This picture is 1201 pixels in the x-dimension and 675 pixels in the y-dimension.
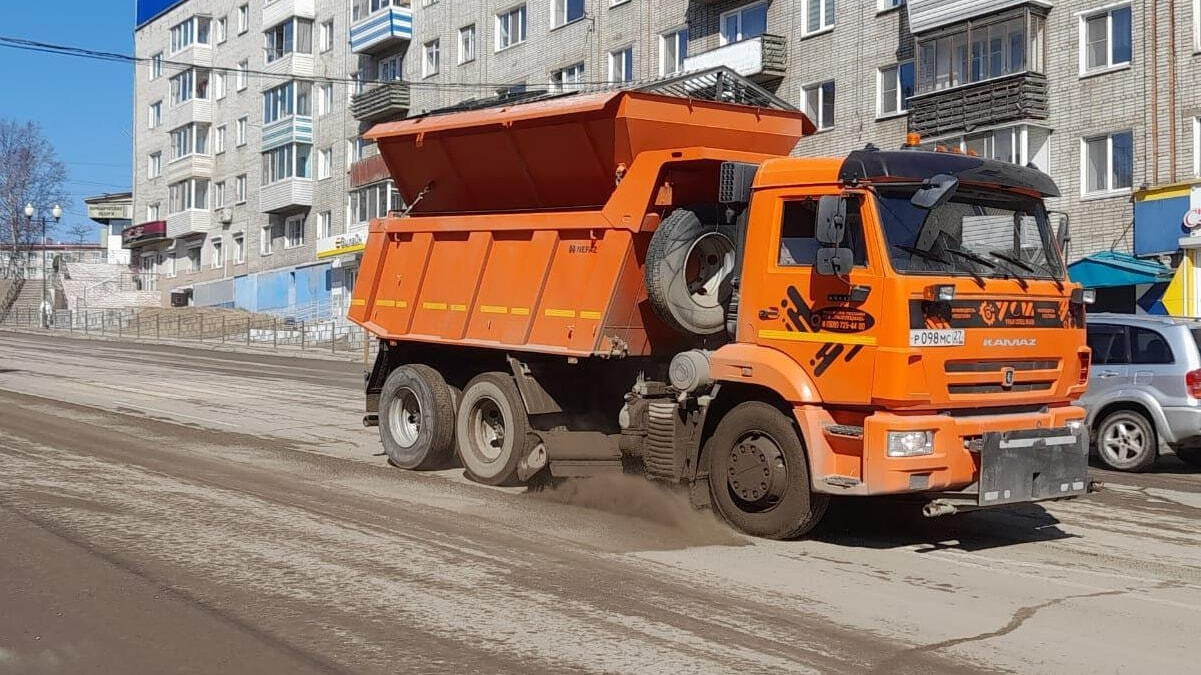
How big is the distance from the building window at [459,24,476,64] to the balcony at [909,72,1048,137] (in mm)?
21999

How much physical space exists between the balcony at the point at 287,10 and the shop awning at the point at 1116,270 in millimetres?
41775

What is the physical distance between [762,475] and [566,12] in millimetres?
36066

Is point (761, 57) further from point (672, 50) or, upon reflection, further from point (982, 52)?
point (982, 52)

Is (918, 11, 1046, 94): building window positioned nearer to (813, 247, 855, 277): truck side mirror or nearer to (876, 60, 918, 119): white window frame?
(876, 60, 918, 119): white window frame

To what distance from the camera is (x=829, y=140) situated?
32.7 meters

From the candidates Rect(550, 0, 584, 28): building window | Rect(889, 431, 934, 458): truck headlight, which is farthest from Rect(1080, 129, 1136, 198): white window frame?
Rect(889, 431, 934, 458): truck headlight

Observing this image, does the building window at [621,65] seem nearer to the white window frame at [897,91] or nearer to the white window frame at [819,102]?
the white window frame at [819,102]

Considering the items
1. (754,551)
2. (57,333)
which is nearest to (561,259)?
(754,551)

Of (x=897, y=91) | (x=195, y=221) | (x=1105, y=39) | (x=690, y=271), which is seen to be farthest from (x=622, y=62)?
(x=195, y=221)

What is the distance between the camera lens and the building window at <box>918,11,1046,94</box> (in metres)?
27.4

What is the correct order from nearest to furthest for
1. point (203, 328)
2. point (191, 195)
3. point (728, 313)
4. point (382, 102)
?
1. point (728, 313)
2. point (382, 102)
3. point (203, 328)
4. point (191, 195)

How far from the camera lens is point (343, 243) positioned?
172 feet

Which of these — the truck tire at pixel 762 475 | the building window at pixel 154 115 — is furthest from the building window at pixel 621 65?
the building window at pixel 154 115

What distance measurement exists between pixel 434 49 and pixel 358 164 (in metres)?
5.63
